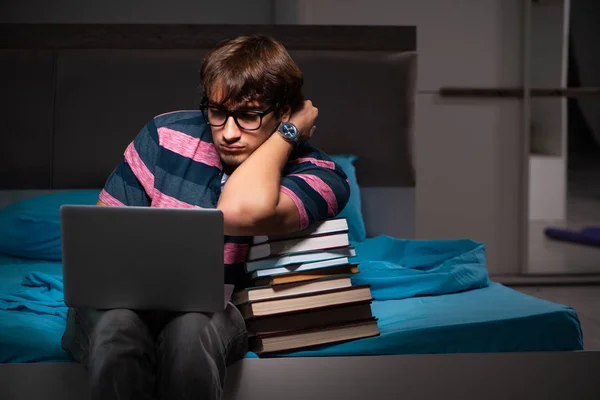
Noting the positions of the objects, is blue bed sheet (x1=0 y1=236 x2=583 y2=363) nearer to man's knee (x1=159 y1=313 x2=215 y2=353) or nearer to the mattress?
the mattress

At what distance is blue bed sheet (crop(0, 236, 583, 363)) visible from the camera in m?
1.72

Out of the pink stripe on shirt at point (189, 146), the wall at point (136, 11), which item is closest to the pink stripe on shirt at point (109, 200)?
the pink stripe on shirt at point (189, 146)

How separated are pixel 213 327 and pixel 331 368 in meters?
0.32

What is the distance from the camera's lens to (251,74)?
1.73 meters

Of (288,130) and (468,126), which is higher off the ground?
(468,126)

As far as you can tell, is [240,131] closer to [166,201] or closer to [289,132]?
[289,132]

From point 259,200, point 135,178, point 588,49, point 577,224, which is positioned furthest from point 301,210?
point 588,49

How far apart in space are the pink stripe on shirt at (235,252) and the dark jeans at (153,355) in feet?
0.62

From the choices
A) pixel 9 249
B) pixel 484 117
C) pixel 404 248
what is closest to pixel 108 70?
pixel 9 249

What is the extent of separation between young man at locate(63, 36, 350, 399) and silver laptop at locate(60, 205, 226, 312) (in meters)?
0.05

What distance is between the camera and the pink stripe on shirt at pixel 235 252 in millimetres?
1715

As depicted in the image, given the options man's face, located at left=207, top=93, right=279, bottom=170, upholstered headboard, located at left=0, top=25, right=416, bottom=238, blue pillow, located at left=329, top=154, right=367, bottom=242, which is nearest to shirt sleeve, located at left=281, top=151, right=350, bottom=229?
man's face, located at left=207, top=93, right=279, bottom=170

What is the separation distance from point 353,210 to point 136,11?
6.52ft

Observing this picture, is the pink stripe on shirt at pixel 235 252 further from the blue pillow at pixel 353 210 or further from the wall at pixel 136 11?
the wall at pixel 136 11
